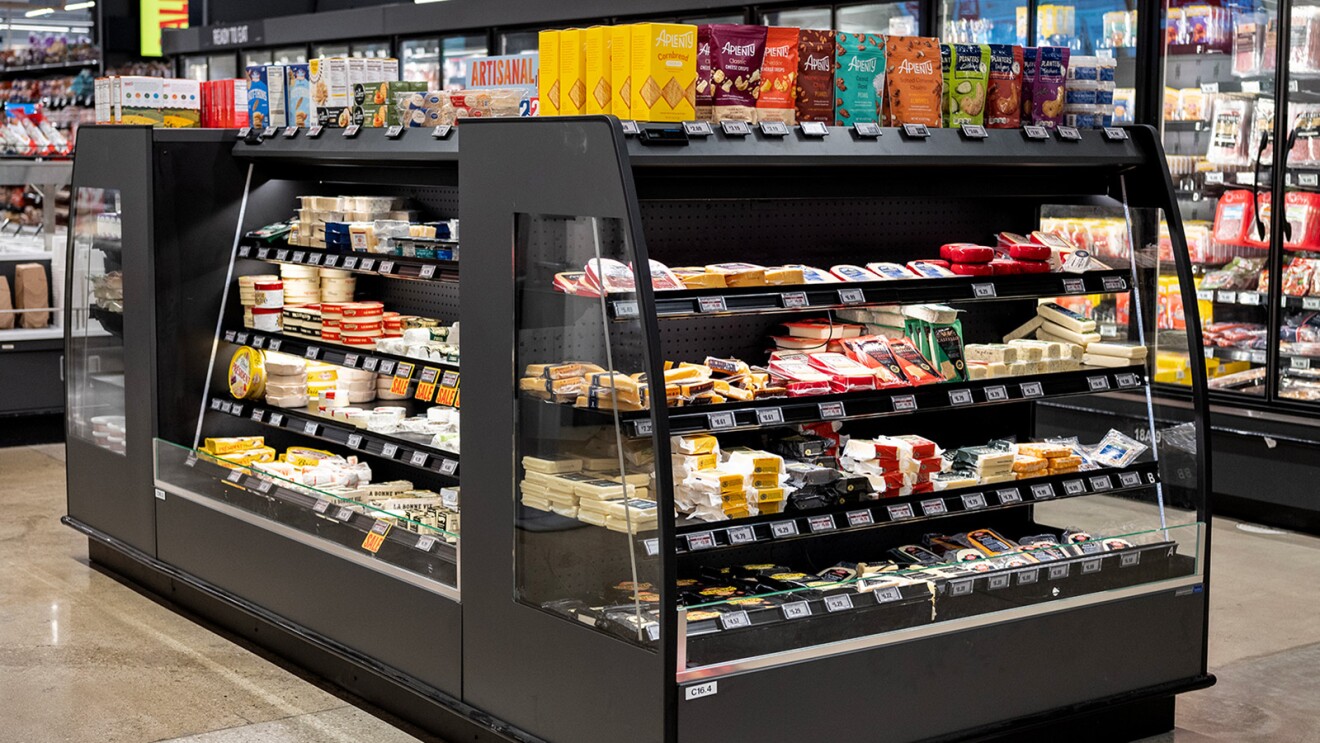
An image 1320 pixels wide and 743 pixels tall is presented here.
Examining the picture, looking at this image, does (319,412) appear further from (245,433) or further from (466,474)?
(466,474)

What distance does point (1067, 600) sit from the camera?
13.7 feet

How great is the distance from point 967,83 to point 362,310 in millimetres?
2438

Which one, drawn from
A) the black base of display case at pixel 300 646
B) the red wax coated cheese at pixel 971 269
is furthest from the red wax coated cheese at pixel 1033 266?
the black base of display case at pixel 300 646

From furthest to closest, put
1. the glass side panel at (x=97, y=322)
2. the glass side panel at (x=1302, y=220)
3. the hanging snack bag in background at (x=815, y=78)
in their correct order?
the glass side panel at (x=1302, y=220)
the glass side panel at (x=97, y=322)
the hanging snack bag in background at (x=815, y=78)

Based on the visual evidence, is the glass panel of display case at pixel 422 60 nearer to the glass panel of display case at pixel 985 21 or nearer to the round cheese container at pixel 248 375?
the glass panel of display case at pixel 985 21

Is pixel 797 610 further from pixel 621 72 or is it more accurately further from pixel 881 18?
pixel 881 18

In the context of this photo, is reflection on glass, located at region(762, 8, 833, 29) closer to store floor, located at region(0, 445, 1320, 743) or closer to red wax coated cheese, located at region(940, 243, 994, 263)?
store floor, located at region(0, 445, 1320, 743)

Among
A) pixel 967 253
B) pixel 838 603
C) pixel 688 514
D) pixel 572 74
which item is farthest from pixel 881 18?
pixel 838 603

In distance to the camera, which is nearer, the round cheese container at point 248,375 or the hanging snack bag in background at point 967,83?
the hanging snack bag in background at point 967,83

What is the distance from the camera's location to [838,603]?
3770 mm

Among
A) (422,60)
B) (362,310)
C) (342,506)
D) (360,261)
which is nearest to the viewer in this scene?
(342,506)

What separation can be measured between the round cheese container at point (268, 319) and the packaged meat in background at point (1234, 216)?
193 inches

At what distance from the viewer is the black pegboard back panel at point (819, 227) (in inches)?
172

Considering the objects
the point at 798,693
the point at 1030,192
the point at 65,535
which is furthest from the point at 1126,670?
the point at 65,535
